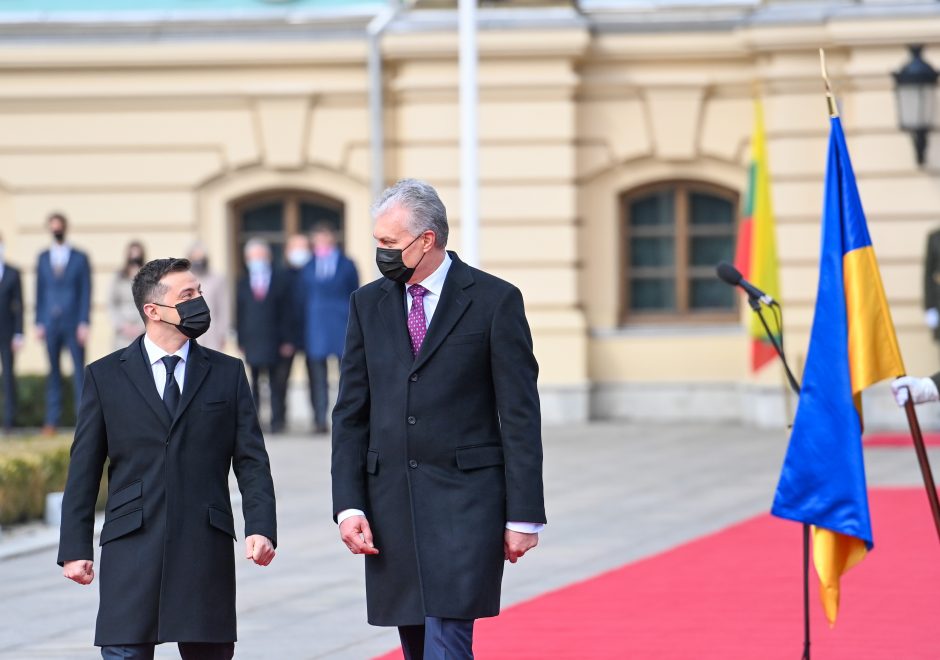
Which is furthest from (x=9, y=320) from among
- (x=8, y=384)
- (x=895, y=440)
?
(x=895, y=440)

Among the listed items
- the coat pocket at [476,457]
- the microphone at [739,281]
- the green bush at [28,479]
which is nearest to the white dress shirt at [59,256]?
the green bush at [28,479]

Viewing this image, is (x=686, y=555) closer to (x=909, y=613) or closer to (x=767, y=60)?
(x=909, y=613)

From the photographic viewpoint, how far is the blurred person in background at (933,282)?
16250mm

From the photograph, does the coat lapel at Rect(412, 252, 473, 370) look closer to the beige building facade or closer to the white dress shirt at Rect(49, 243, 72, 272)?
the white dress shirt at Rect(49, 243, 72, 272)

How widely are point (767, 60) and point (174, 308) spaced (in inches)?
498

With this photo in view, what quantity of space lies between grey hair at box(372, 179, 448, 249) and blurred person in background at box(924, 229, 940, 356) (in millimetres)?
11101

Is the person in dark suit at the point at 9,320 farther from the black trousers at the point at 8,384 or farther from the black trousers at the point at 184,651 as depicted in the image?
the black trousers at the point at 184,651

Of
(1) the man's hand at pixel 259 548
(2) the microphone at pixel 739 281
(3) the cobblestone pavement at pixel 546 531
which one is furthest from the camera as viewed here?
(3) the cobblestone pavement at pixel 546 531

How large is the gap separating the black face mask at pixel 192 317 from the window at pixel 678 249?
43.5 feet

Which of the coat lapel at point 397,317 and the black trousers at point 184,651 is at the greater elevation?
the coat lapel at point 397,317

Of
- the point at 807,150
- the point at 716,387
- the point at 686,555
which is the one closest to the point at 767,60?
the point at 807,150

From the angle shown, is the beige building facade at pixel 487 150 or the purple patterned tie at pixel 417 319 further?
the beige building facade at pixel 487 150

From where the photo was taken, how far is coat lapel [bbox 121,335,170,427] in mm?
5859

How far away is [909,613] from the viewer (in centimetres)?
852
